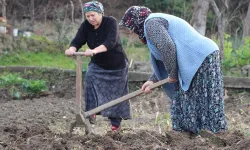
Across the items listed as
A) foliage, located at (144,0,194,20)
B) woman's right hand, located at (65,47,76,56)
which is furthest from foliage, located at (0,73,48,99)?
foliage, located at (144,0,194,20)

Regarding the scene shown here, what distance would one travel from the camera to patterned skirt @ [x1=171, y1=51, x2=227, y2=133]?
13.8 ft

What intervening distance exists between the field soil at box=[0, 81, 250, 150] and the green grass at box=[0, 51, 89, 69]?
193cm

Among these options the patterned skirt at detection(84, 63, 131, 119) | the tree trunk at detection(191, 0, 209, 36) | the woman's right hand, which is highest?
the tree trunk at detection(191, 0, 209, 36)

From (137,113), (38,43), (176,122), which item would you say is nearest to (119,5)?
(38,43)

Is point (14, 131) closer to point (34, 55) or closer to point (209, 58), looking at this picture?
point (209, 58)

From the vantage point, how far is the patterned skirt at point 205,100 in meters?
4.20

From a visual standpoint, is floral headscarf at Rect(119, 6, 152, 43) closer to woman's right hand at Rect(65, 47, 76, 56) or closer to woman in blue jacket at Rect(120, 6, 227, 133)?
woman in blue jacket at Rect(120, 6, 227, 133)

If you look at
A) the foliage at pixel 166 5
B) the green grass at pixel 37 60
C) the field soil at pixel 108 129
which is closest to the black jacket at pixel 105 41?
the field soil at pixel 108 129

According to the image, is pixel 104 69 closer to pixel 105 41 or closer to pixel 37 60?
pixel 105 41

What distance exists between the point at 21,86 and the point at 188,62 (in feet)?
14.5

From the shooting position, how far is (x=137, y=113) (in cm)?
723

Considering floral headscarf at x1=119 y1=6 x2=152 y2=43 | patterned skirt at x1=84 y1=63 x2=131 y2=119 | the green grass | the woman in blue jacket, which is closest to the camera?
the woman in blue jacket

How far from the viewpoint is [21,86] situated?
26.7ft

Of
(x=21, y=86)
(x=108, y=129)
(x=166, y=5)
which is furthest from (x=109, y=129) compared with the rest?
(x=166, y=5)
